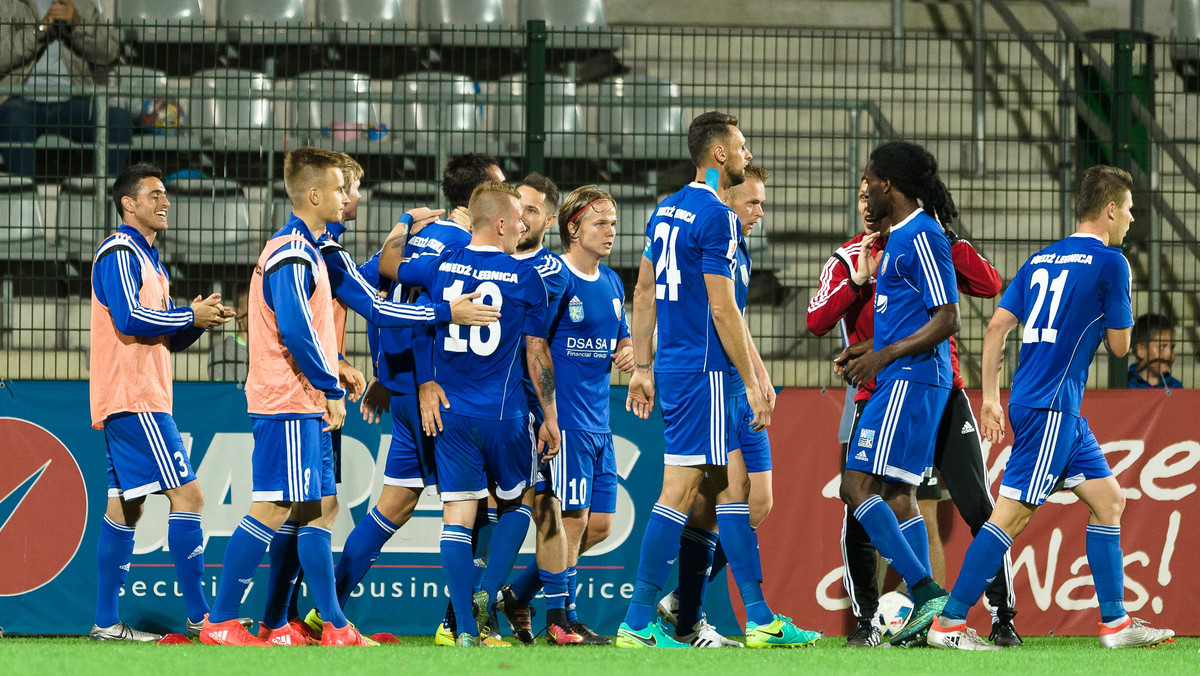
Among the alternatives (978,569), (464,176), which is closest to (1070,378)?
(978,569)

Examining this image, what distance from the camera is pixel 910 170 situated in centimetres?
575

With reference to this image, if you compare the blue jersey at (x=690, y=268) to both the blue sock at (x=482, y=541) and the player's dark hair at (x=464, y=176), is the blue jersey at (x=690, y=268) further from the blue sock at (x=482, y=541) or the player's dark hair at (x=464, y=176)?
the blue sock at (x=482, y=541)

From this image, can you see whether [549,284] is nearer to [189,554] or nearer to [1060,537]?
[189,554]

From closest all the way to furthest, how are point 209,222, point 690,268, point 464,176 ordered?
point 690,268 < point 464,176 < point 209,222

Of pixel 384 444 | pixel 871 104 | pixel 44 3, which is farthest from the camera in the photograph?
pixel 44 3

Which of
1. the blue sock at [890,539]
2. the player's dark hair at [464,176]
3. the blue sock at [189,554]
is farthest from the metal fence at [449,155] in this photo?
the blue sock at [890,539]

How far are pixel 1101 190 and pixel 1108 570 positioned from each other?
5.69 feet

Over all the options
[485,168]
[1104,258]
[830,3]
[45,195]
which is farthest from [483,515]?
[830,3]

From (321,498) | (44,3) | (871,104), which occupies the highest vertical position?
(44,3)

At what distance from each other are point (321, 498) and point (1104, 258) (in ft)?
11.9

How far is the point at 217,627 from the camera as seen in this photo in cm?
555

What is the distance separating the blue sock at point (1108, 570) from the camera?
590 cm

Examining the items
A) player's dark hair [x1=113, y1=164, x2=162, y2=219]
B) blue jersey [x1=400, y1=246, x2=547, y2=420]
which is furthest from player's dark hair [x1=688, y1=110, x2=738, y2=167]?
player's dark hair [x1=113, y1=164, x2=162, y2=219]

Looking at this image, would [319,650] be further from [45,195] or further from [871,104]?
[871,104]
